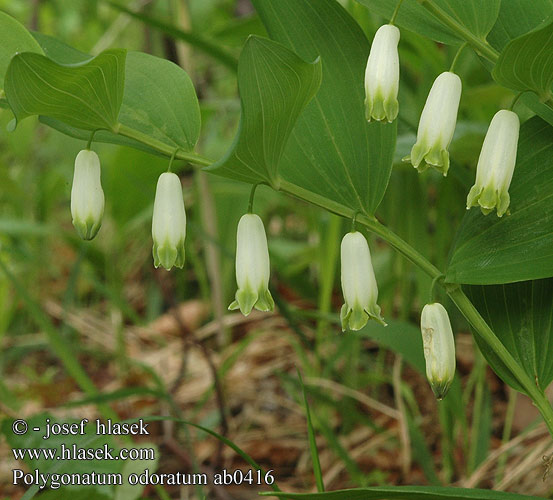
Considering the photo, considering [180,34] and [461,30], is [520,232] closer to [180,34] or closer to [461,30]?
[461,30]

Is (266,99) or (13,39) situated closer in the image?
(266,99)

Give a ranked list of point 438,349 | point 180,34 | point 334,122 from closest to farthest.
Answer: point 438,349, point 334,122, point 180,34

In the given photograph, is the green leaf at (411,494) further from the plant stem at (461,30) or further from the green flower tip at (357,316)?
the plant stem at (461,30)

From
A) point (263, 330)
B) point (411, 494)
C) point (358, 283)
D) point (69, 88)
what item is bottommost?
A: point (411, 494)

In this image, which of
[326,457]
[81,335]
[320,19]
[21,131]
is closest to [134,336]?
[81,335]

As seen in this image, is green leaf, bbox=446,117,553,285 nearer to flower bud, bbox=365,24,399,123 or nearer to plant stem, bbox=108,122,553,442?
plant stem, bbox=108,122,553,442

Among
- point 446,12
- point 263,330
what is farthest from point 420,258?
point 263,330

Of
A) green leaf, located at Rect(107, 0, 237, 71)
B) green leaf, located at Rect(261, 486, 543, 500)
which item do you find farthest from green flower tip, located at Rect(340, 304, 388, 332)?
green leaf, located at Rect(107, 0, 237, 71)
